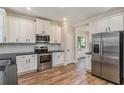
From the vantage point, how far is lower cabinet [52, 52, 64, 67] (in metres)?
5.34

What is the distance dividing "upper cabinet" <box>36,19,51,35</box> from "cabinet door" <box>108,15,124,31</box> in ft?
9.55

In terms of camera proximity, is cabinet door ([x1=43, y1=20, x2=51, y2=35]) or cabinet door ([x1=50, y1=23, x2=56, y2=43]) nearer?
cabinet door ([x1=43, y1=20, x2=51, y2=35])

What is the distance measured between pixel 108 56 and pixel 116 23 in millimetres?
1171

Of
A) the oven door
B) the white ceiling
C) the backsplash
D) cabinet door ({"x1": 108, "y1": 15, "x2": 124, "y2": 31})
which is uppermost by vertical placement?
the white ceiling

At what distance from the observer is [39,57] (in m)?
4.62

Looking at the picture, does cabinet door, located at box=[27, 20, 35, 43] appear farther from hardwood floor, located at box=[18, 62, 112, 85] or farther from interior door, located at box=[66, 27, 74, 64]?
interior door, located at box=[66, 27, 74, 64]

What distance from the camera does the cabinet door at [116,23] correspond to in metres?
3.37

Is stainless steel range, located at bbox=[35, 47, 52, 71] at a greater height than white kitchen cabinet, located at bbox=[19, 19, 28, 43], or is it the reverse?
white kitchen cabinet, located at bbox=[19, 19, 28, 43]

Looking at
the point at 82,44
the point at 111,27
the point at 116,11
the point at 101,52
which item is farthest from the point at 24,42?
the point at 82,44

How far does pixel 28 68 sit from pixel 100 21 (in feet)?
11.3

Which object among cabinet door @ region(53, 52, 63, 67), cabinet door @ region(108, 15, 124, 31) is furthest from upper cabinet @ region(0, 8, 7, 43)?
cabinet door @ region(108, 15, 124, 31)

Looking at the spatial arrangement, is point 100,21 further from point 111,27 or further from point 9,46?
point 9,46
